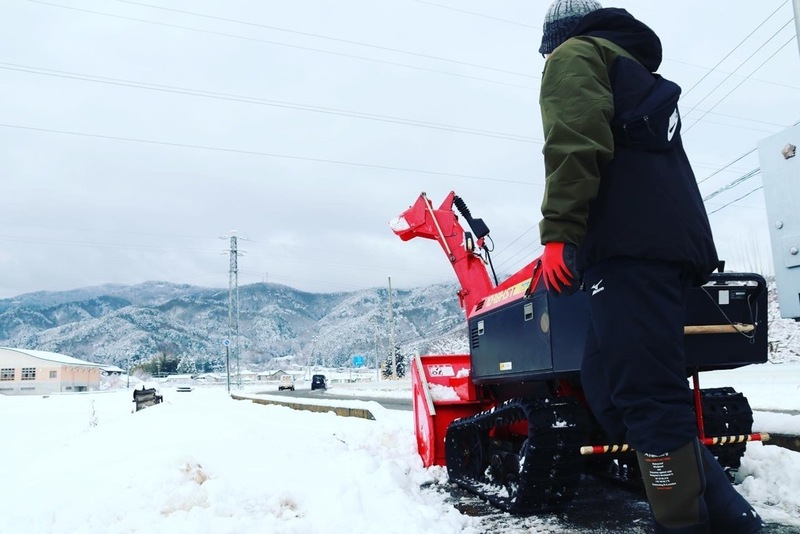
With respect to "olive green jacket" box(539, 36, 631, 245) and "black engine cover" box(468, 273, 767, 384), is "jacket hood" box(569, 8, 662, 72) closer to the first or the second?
"olive green jacket" box(539, 36, 631, 245)

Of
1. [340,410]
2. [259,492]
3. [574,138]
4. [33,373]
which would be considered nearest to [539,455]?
[259,492]

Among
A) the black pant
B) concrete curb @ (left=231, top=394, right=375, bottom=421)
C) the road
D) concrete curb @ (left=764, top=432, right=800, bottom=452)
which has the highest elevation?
the black pant

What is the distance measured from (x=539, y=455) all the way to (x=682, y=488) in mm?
1538

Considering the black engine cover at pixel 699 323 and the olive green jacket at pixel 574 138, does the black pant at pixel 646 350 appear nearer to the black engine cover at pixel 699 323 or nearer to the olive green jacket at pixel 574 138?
the olive green jacket at pixel 574 138

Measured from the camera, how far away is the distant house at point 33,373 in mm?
87000

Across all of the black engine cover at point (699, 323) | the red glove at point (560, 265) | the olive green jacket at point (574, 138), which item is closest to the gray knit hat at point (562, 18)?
the olive green jacket at point (574, 138)

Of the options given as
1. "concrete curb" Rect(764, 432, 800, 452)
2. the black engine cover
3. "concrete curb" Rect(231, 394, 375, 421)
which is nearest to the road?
the black engine cover

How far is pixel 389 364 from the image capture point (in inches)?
2675

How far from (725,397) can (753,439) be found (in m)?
0.31

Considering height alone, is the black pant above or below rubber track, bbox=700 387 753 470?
above


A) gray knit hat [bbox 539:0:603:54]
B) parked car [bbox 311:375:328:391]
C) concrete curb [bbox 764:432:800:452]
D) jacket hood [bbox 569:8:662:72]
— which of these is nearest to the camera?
jacket hood [bbox 569:8:662:72]

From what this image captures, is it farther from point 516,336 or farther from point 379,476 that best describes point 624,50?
point 379,476

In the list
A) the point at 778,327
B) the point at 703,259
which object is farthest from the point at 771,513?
the point at 778,327

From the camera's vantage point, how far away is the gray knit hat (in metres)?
2.49
